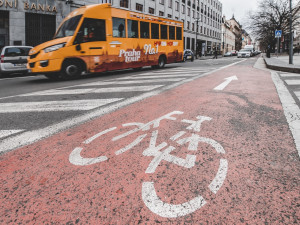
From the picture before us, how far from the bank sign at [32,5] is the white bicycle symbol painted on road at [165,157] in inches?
798

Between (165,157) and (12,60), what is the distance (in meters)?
12.1

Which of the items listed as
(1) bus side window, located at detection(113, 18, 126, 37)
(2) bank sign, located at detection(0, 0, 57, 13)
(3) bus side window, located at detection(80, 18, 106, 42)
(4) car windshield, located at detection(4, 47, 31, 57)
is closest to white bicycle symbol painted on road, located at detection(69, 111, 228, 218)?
(3) bus side window, located at detection(80, 18, 106, 42)

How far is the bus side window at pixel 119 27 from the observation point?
10.8 meters

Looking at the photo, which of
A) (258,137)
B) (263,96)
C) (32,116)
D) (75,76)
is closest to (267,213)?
(258,137)

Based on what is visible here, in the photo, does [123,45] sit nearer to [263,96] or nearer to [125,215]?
[263,96]

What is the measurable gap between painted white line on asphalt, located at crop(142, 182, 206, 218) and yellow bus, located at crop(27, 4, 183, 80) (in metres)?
8.35

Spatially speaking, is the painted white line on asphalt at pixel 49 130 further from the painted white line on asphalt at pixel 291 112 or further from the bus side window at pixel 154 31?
the bus side window at pixel 154 31

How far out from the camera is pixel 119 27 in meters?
11.0

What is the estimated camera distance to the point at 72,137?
3053 mm

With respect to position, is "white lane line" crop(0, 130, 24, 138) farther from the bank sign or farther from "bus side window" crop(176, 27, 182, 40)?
the bank sign

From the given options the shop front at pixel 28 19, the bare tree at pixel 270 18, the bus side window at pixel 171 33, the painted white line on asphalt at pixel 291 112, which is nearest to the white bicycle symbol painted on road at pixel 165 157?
the painted white line on asphalt at pixel 291 112

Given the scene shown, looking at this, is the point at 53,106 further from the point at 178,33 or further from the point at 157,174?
the point at 178,33

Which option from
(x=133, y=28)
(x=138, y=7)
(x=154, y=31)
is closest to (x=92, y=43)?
(x=133, y=28)

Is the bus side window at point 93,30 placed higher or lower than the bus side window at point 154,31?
lower
